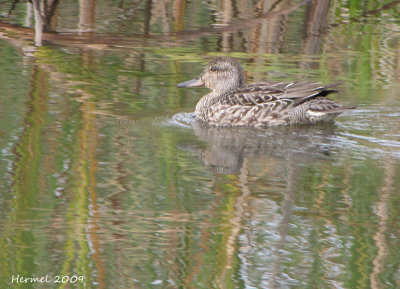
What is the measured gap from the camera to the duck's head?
8.52m

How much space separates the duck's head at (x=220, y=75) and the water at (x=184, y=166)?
272 millimetres

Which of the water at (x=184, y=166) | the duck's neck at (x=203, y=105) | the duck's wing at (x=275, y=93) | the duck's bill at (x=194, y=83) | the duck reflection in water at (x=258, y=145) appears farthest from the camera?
the duck's bill at (x=194, y=83)

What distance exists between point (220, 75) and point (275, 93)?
841 millimetres

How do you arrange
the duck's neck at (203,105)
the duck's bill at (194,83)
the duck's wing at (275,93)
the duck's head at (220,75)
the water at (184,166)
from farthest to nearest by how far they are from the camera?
the duck's head at (220,75)
the duck's bill at (194,83)
the duck's neck at (203,105)
the duck's wing at (275,93)
the water at (184,166)

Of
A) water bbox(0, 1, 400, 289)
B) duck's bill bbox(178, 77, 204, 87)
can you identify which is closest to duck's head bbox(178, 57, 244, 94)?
duck's bill bbox(178, 77, 204, 87)

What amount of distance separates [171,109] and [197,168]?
1923mm

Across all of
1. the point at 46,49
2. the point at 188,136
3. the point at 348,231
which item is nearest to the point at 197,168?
the point at 188,136

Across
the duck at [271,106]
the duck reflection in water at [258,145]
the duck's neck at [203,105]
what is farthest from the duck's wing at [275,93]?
the duck reflection in water at [258,145]

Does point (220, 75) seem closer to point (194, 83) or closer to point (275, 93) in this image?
point (194, 83)

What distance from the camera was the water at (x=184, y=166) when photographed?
173 inches

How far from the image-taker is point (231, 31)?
11.0 m

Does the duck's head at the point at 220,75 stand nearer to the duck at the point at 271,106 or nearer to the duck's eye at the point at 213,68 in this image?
the duck's eye at the point at 213,68

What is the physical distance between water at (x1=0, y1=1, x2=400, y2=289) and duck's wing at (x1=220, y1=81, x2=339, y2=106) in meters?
0.34

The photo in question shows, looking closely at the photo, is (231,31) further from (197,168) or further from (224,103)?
(197,168)
